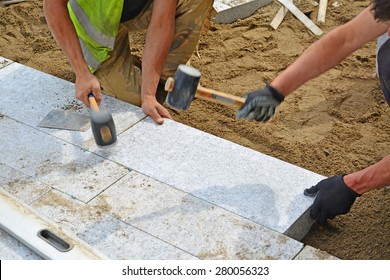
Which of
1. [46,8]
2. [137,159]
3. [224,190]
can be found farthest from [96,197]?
[46,8]

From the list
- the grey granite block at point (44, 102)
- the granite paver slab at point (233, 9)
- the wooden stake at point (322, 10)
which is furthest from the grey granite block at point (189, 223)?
the wooden stake at point (322, 10)

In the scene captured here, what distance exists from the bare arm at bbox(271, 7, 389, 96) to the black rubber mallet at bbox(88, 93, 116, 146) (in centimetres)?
102

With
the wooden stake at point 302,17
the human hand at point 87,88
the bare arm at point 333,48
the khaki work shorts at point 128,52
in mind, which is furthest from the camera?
the wooden stake at point 302,17

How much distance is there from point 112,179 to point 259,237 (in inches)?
39.6

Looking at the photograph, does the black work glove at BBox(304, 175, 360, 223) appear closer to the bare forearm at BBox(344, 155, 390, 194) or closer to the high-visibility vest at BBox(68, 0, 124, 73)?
the bare forearm at BBox(344, 155, 390, 194)

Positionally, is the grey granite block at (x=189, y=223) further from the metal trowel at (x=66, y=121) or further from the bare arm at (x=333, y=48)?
the bare arm at (x=333, y=48)

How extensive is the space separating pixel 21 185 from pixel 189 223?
43.3 inches

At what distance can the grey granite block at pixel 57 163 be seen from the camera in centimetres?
366

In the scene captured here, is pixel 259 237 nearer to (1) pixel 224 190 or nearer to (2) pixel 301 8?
(1) pixel 224 190

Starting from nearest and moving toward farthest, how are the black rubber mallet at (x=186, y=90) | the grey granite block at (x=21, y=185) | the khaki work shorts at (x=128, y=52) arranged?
1. the black rubber mallet at (x=186, y=90)
2. the grey granite block at (x=21, y=185)
3. the khaki work shorts at (x=128, y=52)

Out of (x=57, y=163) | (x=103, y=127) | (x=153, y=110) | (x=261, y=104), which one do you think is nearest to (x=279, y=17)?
(x=153, y=110)

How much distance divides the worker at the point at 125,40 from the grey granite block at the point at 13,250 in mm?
1158

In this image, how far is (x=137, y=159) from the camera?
3.85 metres

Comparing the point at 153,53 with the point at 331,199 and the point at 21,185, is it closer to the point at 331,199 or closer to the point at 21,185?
the point at 21,185
